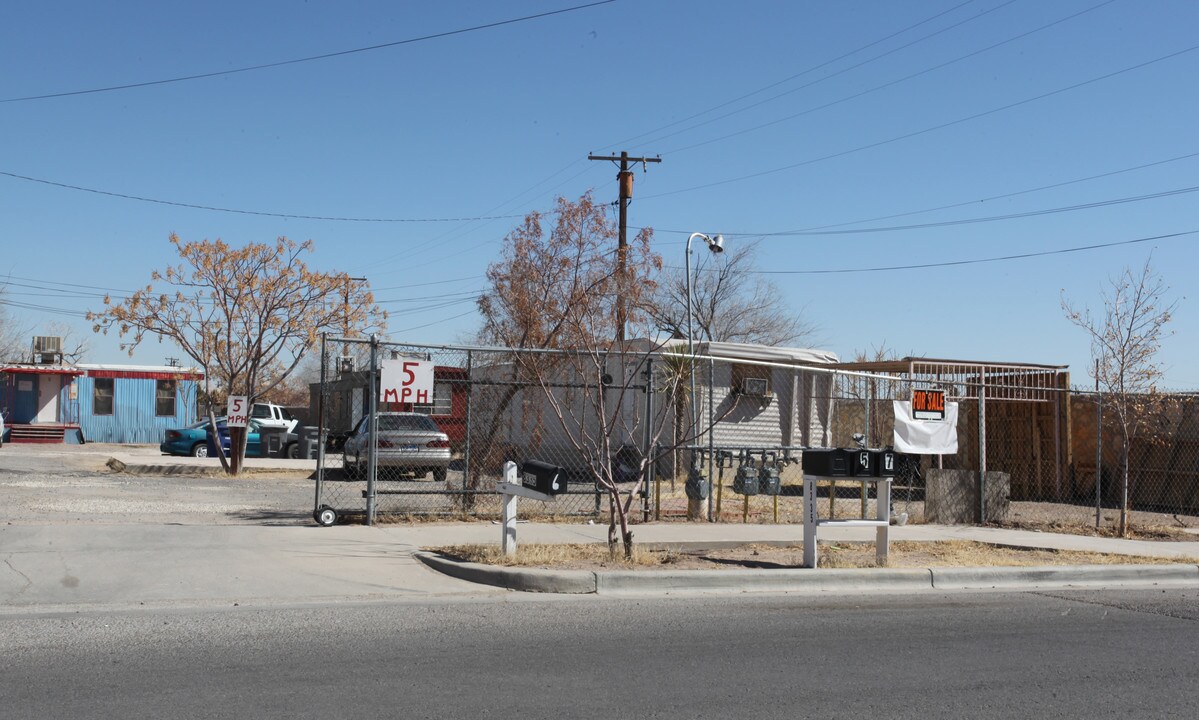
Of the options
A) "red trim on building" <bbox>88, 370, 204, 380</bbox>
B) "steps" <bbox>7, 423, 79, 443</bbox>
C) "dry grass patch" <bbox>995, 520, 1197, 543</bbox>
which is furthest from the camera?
"red trim on building" <bbox>88, 370, 204, 380</bbox>

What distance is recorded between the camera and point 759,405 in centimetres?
2345

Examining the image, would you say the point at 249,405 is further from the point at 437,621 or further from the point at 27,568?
the point at 437,621

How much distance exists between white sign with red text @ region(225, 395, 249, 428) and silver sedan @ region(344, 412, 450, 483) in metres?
3.97

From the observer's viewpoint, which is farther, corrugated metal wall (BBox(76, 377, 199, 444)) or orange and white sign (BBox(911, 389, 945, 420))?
corrugated metal wall (BBox(76, 377, 199, 444))

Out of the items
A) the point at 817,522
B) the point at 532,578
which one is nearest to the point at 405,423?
the point at 532,578

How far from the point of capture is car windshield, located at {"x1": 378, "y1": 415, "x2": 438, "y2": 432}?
698 inches

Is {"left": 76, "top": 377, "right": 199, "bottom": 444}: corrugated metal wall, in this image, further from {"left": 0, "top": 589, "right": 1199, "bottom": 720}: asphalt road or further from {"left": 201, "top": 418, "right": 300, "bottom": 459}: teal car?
{"left": 0, "top": 589, "right": 1199, "bottom": 720}: asphalt road

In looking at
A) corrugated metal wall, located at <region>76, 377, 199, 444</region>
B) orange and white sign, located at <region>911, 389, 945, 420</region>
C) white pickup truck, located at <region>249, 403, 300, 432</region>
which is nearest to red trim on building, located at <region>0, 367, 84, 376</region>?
corrugated metal wall, located at <region>76, 377, 199, 444</region>

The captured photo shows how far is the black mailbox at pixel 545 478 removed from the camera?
31.7 ft

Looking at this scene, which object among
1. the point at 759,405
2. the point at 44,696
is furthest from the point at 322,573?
the point at 759,405

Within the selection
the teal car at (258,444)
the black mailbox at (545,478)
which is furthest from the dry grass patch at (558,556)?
the teal car at (258,444)

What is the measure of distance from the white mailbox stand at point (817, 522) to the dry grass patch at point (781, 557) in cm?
19

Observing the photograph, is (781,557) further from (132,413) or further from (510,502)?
(132,413)

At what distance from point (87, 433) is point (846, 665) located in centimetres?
3498
